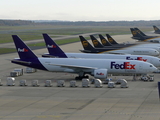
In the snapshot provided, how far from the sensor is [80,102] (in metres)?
33.7

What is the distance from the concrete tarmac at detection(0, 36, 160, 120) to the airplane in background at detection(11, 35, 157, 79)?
101 inches

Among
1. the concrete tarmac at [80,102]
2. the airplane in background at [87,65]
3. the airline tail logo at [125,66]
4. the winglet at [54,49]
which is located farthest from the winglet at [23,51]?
the airline tail logo at [125,66]

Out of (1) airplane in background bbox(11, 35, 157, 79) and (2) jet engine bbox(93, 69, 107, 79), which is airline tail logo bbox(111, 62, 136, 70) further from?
(2) jet engine bbox(93, 69, 107, 79)

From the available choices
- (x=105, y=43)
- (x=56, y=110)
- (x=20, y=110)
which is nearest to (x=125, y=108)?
(x=56, y=110)

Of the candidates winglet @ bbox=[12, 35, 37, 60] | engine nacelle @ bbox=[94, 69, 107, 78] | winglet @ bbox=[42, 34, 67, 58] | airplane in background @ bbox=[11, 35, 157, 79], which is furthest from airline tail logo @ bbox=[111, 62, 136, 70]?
winglet @ bbox=[42, 34, 67, 58]

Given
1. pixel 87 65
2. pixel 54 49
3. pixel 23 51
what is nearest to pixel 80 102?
pixel 87 65

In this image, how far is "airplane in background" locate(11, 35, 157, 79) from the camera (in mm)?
47719

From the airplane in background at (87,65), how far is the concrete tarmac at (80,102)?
258cm

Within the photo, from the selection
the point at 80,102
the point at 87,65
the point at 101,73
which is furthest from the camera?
the point at 87,65

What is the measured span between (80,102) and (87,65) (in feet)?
52.1

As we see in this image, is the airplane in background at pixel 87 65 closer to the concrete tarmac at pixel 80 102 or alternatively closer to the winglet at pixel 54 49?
the concrete tarmac at pixel 80 102

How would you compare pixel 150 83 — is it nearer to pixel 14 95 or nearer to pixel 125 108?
pixel 125 108

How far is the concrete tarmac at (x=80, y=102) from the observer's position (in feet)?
92.7

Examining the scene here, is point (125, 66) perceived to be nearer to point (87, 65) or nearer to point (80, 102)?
point (87, 65)
